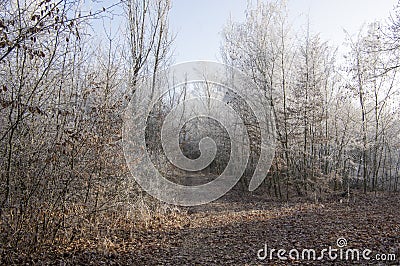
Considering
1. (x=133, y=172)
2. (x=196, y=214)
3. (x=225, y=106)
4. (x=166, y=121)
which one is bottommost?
(x=196, y=214)

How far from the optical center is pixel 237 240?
244 inches

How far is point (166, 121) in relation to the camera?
42.5 feet

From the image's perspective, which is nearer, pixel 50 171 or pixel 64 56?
pixel 50 171

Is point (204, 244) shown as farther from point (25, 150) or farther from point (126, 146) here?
point (25, 150)

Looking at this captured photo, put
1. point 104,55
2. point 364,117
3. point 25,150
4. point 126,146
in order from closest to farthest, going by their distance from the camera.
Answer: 1. point 25,150
2. point 126,146
3. point 104,55
4. point 364,117

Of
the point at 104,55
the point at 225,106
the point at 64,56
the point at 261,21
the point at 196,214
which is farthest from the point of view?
the point at 225,106

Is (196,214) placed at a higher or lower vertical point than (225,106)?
lower

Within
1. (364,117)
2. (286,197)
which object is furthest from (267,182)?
(364,117)

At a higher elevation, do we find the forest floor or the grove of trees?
the grove of trees

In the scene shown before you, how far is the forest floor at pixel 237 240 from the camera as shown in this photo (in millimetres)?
4926

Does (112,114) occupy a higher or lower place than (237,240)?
higher

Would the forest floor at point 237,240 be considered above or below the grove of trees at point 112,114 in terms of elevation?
below

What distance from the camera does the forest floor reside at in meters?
4.93

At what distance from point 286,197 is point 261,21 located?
7772 millimetres
